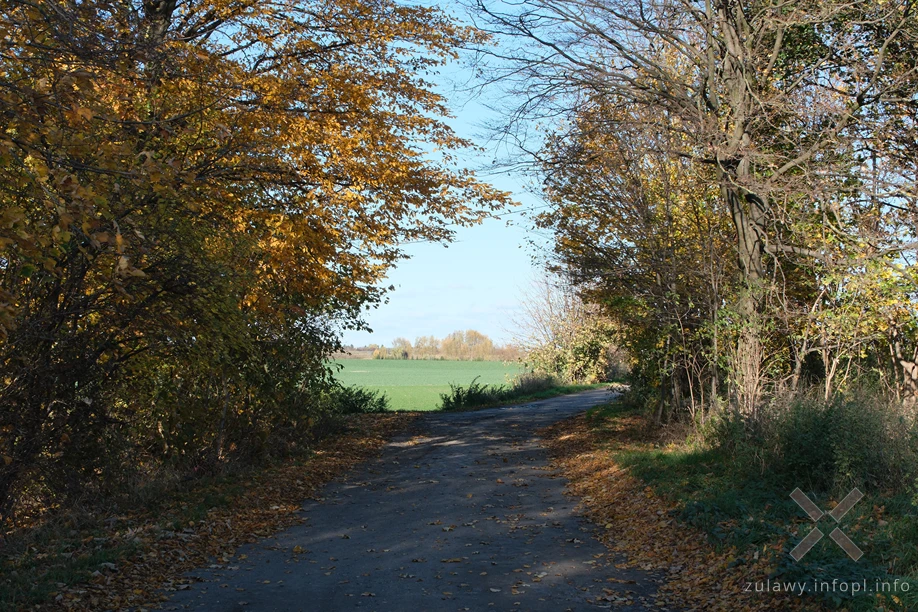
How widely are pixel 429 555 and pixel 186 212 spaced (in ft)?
15.9

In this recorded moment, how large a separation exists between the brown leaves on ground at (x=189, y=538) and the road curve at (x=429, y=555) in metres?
0.29

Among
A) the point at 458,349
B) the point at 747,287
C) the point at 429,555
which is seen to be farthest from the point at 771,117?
the point at 458,349

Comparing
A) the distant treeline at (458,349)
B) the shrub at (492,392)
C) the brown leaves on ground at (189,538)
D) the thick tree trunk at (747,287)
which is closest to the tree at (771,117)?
the thick tree trunk at (747,287)

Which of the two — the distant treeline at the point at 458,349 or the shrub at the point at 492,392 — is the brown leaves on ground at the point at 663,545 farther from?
the distant treeline at the point at 458,349

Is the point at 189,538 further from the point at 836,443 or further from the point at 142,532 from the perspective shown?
the point at 836,443

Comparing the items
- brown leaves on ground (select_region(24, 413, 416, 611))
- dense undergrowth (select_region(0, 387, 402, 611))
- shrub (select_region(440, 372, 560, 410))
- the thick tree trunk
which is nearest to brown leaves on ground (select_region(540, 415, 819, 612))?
the thick tree trunk

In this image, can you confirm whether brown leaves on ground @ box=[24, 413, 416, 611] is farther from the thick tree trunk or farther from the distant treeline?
the distant treeline

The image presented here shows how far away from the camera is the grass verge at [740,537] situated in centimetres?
612

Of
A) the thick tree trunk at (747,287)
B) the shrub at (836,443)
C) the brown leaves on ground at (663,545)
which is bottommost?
the brown leaves on ground at (663,545)

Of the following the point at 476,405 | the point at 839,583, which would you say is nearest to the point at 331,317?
the point at 839,583

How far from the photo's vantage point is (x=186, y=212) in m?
9.09

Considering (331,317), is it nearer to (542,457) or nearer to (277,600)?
(542,457)

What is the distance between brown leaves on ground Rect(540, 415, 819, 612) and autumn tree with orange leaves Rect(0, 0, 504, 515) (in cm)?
516

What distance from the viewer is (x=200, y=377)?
11.7m
